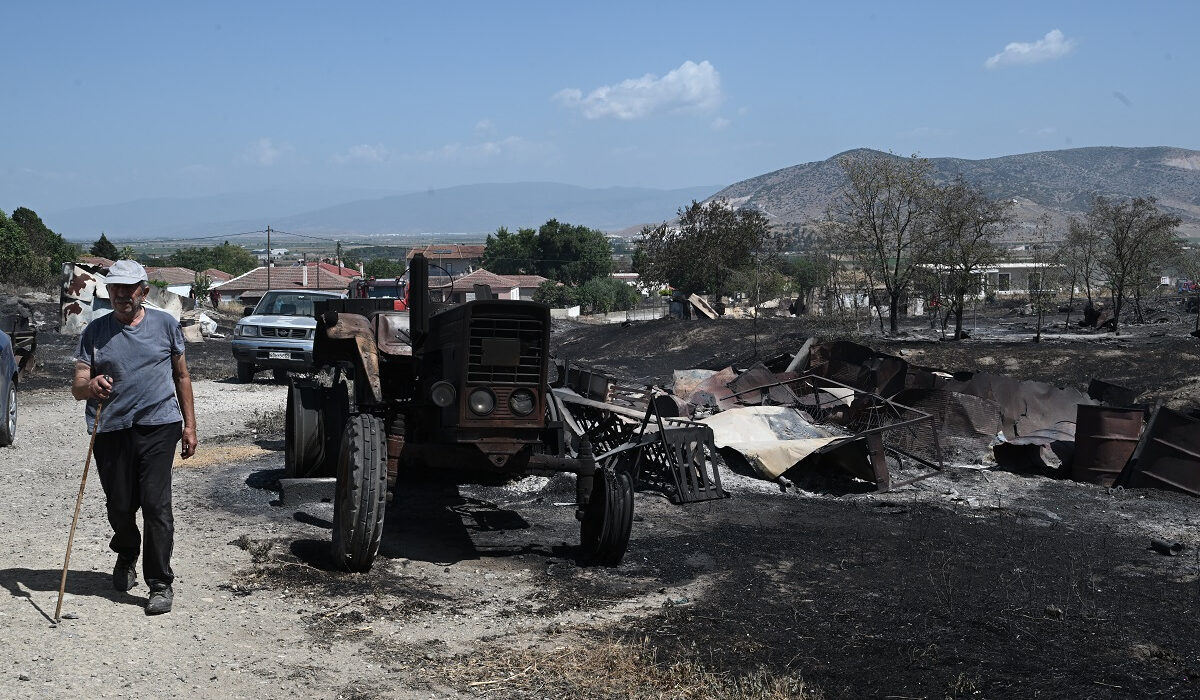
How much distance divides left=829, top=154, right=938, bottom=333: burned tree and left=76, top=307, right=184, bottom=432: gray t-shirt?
33630 mm

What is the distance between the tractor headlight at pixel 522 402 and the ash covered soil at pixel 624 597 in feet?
3.84

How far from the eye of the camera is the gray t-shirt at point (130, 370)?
19.3 ft

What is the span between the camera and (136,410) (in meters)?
5.91

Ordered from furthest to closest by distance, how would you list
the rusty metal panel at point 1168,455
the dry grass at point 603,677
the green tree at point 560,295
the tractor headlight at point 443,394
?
the green tree at point 560,295
the rusty metal panel at point 1168,455
the tractor headlight at point 443,394
the dry grass at point 603,677

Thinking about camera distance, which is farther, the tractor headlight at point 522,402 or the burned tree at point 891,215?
the burned tree at point 891,215

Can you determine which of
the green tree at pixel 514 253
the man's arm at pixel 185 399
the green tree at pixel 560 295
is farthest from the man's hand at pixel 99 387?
the green tree at pixel 514 253

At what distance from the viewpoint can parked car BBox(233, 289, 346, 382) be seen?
793 inches

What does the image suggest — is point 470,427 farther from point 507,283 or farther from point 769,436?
point 507,283

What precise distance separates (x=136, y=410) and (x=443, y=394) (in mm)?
2227

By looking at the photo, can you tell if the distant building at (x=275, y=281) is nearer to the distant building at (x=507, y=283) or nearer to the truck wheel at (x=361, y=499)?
the distant building at (x=507, y=283)

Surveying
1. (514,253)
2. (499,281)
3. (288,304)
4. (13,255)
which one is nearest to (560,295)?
(499,281)

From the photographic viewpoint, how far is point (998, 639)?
6.33 meters

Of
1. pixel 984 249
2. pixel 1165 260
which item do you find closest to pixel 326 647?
pixel 984 249

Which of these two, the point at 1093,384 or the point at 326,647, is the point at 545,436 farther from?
the point at 1093,384
